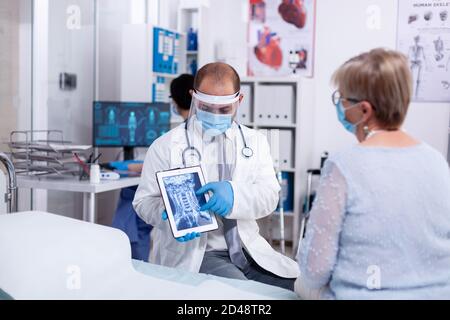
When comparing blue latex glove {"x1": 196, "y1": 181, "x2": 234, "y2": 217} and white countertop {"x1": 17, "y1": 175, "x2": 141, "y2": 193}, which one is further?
white countertop {"x1": 17, "y1": 175, "x2": 141, "y2": 193}

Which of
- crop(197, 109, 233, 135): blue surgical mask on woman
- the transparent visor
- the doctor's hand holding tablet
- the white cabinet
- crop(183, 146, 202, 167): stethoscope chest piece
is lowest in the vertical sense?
the doctor's hand holding tablet

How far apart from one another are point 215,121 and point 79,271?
802mm

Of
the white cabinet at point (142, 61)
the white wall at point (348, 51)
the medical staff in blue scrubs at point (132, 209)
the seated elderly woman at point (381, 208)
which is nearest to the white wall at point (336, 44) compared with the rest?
the white wall at point (348, 51)

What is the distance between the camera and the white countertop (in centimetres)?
293

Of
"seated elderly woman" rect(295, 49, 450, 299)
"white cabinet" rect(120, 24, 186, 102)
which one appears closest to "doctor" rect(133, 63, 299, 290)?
"seated elderly woman" rect(295, 49, 450, 299)

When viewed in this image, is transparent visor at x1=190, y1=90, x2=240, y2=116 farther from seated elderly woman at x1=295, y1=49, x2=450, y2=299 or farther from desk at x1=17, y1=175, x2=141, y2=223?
desk at x1=17, y1=175, x2=141, y2=223

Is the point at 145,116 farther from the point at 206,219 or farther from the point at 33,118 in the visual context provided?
the point at 206,219

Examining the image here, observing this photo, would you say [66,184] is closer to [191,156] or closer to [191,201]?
[191,156]

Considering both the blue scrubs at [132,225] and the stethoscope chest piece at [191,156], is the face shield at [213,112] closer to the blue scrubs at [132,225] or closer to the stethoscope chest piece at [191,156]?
the stethoscope chest piece at [191,156]

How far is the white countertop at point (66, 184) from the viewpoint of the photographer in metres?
2.93

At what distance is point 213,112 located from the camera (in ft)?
6.72

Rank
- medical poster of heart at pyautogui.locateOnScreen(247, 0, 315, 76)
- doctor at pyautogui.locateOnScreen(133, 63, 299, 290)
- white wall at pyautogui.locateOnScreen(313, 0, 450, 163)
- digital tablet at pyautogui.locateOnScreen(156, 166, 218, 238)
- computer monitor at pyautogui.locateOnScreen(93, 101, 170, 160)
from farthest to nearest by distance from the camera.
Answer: medical poster of heart at pyautogui.locateOnScreen(247, 0, 315, 76) < white wall at pyautogui.locateOnScreen(313, 0, 450, 163) < computer monitor at pyautogui.locateOnScreen(93, 101, 170, 160) < doctor at pyautogui.locateOnScreen(133, 63, 299, 290) < digital tablet at pyautogui.locateOnScreen(156, 166, 218, 238)

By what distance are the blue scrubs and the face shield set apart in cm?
137

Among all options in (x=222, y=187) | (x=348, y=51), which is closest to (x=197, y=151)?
(x=222, y=187)
